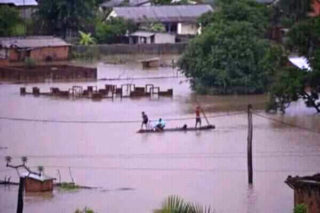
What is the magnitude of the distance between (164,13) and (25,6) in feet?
24.1

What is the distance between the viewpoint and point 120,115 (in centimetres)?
3316

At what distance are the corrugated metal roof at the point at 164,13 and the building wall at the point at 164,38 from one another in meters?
2.27

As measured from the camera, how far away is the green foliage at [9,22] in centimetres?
5139

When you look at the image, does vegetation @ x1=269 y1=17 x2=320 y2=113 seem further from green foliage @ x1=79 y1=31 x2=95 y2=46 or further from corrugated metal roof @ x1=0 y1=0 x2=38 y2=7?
corrugated metal roof @ x1=0 y1=0 x2=38 y2=7

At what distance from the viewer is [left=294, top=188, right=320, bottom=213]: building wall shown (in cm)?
1830

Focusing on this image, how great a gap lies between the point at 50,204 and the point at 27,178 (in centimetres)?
90

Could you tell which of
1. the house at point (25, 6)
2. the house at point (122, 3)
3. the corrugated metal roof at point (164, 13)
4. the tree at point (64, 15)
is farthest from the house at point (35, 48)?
the house at point (122, 3)

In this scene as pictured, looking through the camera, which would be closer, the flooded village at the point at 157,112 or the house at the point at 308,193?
the house at the point at 308,193

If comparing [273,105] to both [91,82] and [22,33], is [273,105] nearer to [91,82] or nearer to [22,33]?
[91,82]

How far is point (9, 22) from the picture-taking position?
5219 cm

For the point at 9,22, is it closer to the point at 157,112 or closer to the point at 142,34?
the point at 142,34

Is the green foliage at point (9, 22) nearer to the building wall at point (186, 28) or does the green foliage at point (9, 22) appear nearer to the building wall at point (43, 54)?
the building wall at point (43, 54)

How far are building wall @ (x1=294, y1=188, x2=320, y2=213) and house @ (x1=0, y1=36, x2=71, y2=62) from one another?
101 feet

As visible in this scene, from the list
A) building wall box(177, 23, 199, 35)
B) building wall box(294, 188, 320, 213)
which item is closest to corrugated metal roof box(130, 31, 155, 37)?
building wall box(177, 23, 199, 35)
